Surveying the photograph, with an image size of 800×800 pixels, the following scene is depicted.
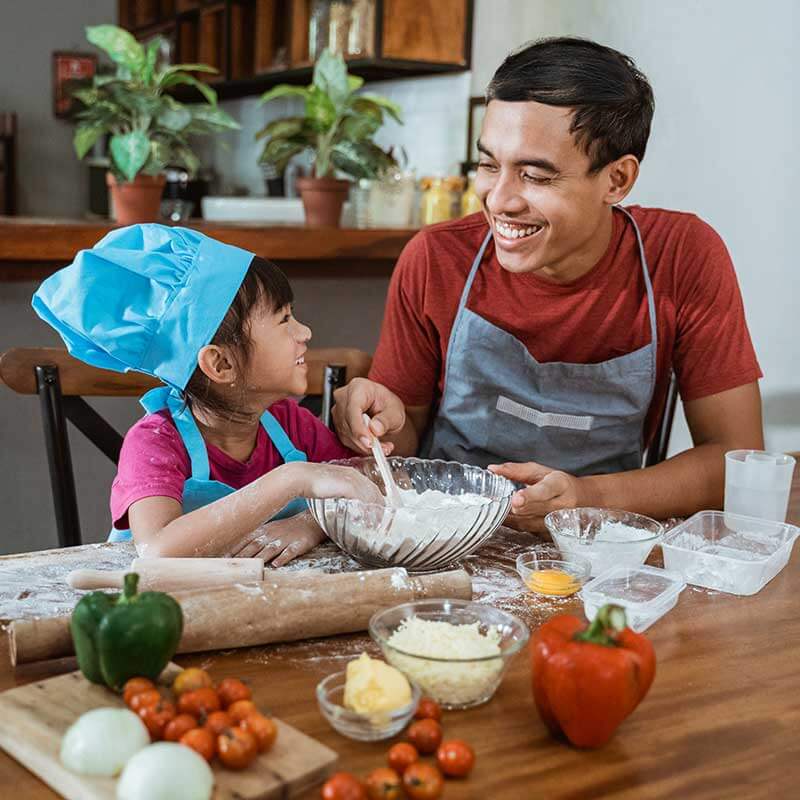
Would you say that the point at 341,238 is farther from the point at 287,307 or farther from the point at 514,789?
the point at 514,789

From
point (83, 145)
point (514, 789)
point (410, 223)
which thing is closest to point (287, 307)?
point (514, 789)

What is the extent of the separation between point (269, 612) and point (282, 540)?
317 mm

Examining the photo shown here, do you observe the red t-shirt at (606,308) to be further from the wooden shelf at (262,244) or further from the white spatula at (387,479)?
the wooden shelf at (262,244)

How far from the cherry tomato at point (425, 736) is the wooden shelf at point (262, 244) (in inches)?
84.7

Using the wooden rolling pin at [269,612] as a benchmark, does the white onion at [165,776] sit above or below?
above

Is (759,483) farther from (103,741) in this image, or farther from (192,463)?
(103,741)

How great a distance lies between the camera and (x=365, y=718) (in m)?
0.93

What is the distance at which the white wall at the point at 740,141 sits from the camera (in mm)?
2904

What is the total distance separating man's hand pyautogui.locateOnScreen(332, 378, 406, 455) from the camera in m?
1.75

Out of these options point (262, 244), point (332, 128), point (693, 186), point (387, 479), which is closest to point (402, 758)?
point (387, 479)

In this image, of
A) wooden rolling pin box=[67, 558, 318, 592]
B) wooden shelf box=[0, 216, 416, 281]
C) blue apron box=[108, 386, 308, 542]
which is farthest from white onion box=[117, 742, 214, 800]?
wooden shelf box=[0, 216, 416, 281]

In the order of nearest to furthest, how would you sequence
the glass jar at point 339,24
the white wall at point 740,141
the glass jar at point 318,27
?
the white wall at point 740,141 → the glass jar at point 339,24 → the glass jar at point 318,27

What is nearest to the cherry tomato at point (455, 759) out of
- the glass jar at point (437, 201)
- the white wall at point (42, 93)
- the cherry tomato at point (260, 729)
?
the cherry tomato at point (260, 729)

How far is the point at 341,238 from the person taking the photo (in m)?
3.30
